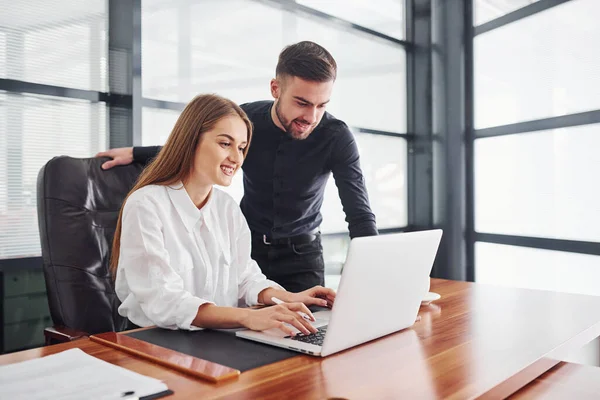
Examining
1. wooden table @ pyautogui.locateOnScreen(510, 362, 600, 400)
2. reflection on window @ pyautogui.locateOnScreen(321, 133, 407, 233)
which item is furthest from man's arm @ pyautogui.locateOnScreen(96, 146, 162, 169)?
reflection on window @ pyautogui.locateOnScreen(321, 133, 407, 233)

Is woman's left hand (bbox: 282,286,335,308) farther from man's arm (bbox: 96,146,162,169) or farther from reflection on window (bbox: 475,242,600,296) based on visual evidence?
reflection on window (bbox: 475,242,600,296)

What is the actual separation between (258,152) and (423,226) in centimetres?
250

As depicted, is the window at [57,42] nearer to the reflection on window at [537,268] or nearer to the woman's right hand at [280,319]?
the woman's right hand at [280,319]

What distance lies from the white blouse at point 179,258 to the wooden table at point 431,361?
0.71 feet

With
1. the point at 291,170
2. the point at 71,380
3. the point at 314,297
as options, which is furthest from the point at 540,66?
the point at 71,380

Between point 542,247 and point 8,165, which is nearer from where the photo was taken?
point 8,165

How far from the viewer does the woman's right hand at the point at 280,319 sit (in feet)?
3.61

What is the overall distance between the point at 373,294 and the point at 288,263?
1.17 m

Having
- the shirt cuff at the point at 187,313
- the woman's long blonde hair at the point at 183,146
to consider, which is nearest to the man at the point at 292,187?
the woman's long blonde hair at the point at 183,146

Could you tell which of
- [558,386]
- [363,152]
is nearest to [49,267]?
[558,386]

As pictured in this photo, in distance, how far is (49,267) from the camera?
62.4 inches

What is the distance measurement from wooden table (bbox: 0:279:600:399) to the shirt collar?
1.56 ft

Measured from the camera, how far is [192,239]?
148cm

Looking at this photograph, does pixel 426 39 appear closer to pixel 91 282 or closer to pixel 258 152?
pixel 258 152
